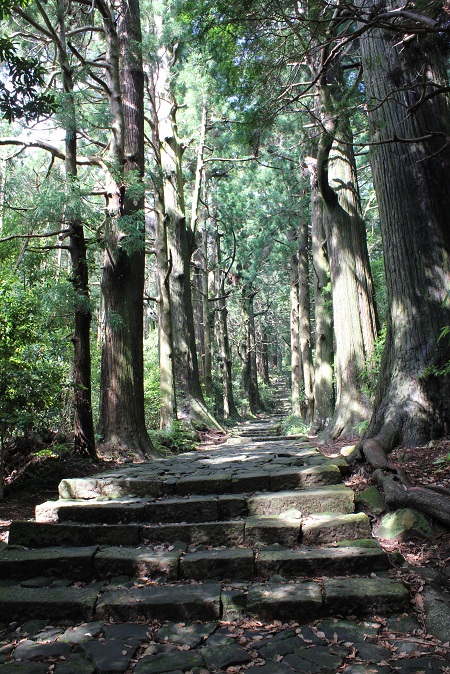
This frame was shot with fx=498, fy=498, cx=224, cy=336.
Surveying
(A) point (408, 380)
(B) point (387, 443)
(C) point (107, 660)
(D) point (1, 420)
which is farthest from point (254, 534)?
(D) point (1, 420)

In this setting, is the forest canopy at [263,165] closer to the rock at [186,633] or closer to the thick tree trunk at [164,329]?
the thick tree trunk at [164,329]

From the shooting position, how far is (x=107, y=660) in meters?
2.79

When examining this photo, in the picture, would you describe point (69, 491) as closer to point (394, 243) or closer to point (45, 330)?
point (45, 330)

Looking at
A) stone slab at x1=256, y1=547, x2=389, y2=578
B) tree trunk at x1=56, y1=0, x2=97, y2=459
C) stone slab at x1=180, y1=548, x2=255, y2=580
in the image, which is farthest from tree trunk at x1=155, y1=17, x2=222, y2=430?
stone slab at x1=256, y1=547, x2=389, y2=578

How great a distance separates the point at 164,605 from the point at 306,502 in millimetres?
1676

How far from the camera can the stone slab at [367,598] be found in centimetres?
315

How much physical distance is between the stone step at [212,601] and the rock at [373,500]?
1.01 meters

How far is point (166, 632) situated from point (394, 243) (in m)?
4.98

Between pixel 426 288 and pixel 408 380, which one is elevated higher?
pixel 426 288

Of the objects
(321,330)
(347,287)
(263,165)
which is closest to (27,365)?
(263,165)

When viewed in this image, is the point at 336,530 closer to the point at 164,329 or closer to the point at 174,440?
the point at 174,440

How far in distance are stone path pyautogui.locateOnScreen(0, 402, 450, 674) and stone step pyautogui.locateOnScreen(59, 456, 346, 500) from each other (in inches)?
0.5

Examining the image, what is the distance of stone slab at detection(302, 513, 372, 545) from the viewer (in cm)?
403

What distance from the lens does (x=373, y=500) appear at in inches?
175
